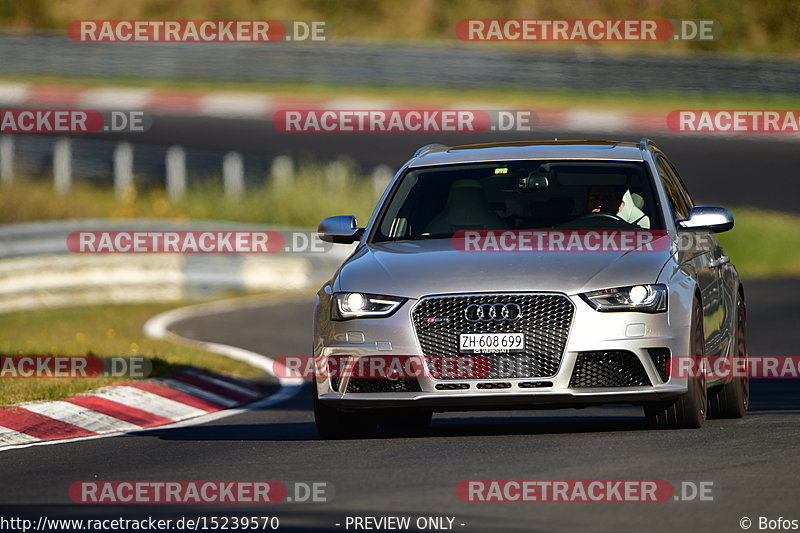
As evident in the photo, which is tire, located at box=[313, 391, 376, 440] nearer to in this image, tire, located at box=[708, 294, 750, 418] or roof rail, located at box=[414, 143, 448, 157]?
roof rail, located at box=[414, 143, 448, 157]

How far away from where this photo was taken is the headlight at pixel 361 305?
32.1ft

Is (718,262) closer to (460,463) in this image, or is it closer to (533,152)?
(533,152)

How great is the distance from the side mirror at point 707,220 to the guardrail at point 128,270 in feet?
41.0

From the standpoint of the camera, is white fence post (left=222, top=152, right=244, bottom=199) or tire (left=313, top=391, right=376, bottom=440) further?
white fence post (left=222, top=152, right=244, bottom=199)

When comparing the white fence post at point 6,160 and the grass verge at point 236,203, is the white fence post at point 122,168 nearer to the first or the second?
the grass verge at point 236,203

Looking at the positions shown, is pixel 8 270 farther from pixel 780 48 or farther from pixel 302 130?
pixel 780 48

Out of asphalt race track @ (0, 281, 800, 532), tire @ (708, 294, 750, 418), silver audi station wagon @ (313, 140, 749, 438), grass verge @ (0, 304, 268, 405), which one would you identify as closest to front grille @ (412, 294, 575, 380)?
silver audi station wagon @ (313, 140, 749, 438)

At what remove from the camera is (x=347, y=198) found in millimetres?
28266

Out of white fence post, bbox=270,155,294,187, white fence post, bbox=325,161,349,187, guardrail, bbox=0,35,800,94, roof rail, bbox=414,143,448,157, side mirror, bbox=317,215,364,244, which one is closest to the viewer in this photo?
side mirror, bbox=317,215,364,244

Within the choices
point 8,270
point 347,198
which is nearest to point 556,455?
point 8,270

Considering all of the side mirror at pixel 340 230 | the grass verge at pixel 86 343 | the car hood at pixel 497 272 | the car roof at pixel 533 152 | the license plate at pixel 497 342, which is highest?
the car roof at pixel 533 152

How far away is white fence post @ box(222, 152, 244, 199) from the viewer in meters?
28.6

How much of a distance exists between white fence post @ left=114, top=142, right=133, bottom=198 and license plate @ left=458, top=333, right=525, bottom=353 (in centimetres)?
2022

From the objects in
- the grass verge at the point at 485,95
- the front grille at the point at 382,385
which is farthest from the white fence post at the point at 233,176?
the front grille at the point at 382,385
